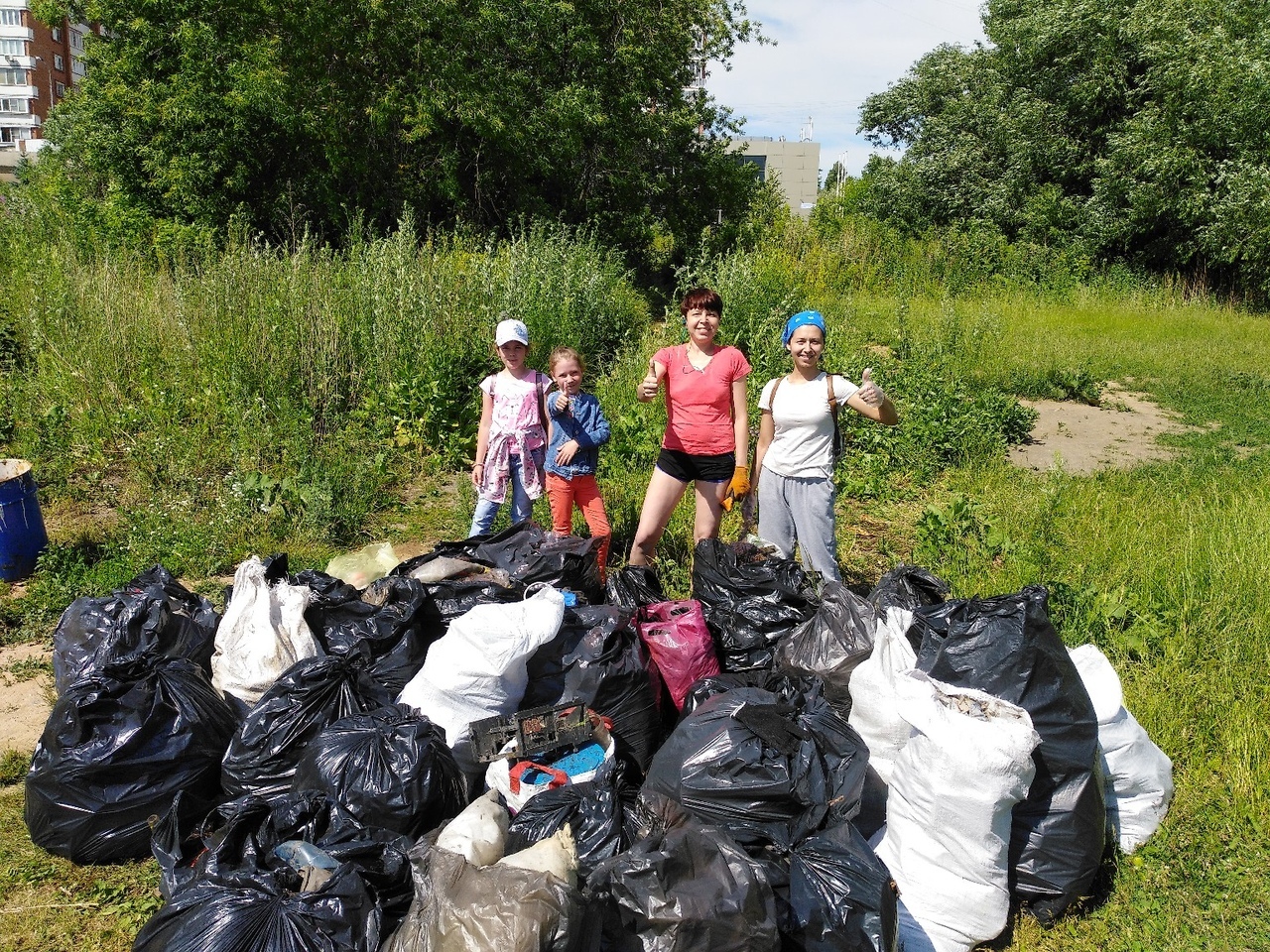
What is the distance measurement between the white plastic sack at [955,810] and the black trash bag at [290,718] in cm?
182

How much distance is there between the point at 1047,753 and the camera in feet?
9.30

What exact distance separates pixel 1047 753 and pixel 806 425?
174 centimetres

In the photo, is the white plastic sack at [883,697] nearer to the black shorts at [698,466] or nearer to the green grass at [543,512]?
the green grass at [543,512]

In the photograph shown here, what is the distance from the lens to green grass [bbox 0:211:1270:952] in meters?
3.18

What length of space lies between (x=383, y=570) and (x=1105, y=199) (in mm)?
20532

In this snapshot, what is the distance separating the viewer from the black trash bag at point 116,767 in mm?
2932

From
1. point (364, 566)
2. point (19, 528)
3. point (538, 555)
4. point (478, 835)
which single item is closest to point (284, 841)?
point (478, 835)

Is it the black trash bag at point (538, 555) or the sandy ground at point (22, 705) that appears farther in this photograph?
the black trash bag at point (538, 555)

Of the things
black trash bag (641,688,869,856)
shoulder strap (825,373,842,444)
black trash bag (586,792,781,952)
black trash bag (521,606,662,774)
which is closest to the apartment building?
shoulder strap (825,373,842,444)

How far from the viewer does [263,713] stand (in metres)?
3.07

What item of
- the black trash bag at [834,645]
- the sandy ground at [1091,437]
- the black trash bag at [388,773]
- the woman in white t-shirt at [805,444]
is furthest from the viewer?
the sandy ground at [1091,437]

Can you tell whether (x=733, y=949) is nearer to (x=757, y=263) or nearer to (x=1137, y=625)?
(x=1137, y=625)

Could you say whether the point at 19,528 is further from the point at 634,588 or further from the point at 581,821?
the point at 581,821

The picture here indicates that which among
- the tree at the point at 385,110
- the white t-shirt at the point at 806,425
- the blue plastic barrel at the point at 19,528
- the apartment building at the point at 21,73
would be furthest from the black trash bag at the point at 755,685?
the apartment building at the point at 21,73
